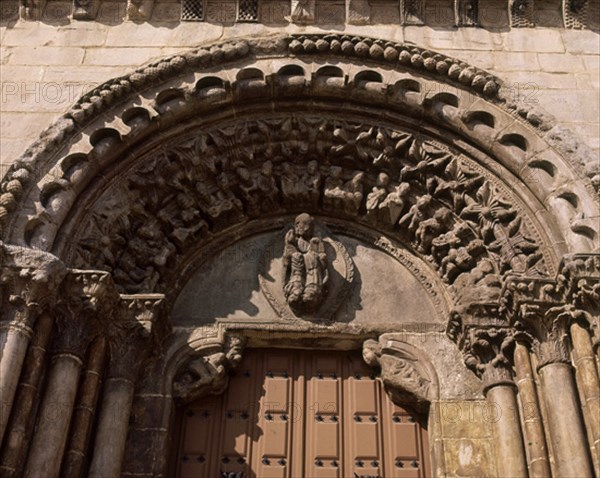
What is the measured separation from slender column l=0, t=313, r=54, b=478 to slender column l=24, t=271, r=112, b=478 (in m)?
0.08

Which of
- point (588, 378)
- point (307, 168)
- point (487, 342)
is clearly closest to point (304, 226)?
point (307, 168)

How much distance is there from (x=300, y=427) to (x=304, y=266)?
1557mm

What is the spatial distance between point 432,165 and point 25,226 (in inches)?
149

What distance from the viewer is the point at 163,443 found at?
22.6ft

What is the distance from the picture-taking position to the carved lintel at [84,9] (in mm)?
8352

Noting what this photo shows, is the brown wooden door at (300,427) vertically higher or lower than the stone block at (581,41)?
lower

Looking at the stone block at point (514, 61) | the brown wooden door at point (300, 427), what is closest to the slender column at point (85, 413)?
the brown wooden door at point (300, 427)

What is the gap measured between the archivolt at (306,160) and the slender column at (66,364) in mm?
430

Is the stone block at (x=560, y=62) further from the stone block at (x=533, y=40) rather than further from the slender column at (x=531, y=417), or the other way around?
the slender column at (x=531, y=417)

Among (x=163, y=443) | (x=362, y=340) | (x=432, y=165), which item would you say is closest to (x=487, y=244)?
(x=432, y=165)

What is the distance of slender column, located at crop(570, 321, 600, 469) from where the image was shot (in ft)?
20.0

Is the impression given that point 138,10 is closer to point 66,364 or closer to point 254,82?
point 254,82

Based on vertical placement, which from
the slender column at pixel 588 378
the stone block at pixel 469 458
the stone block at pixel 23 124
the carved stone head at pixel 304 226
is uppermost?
the stone block at pixel 23 124

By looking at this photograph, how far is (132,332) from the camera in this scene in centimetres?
704
